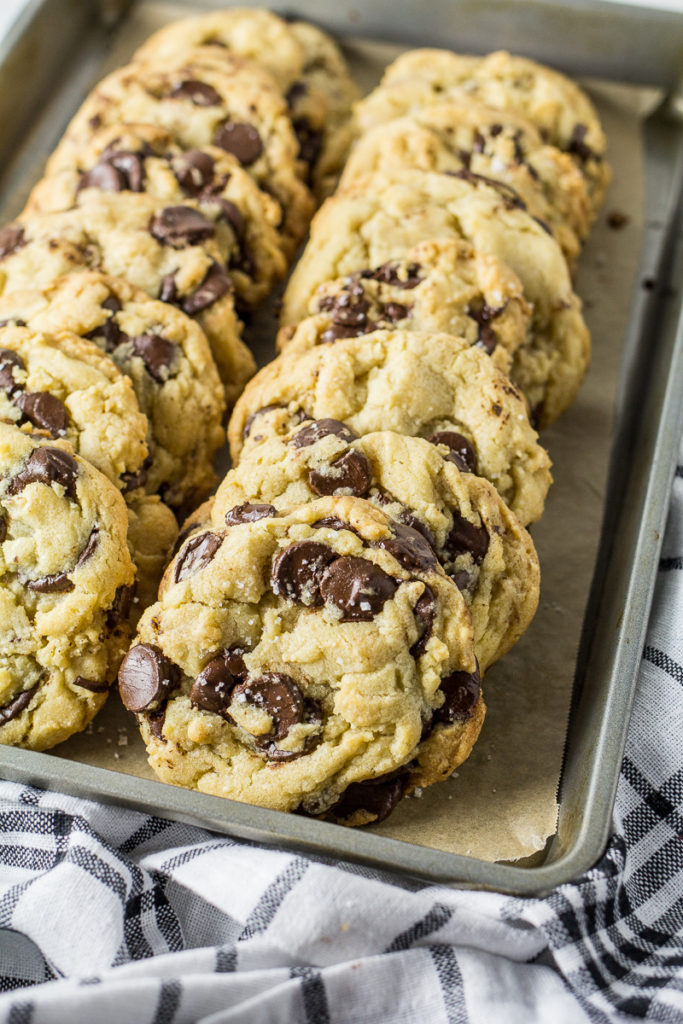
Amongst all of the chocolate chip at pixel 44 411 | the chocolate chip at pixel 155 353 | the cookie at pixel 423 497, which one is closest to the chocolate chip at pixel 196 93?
the chocolate chip at pixel 155 353

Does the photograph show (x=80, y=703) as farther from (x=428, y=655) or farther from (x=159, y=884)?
(x=428, y=655)

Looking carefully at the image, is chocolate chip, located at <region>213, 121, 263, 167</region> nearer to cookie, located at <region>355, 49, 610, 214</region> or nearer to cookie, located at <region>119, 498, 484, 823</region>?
cookie, located at <region>355, 49, 610, 214</region>

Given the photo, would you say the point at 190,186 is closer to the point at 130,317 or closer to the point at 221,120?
the point at 221,120

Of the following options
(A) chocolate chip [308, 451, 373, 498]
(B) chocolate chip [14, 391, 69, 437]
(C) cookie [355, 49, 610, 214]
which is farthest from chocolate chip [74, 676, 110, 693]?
(C) cookie [355, 49, 610, 214]

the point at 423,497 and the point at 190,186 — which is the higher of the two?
the point at 190,186

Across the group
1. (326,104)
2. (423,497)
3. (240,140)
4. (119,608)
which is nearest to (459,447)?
(423,497)

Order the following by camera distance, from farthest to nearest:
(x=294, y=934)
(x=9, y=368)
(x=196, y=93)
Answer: (x=196, y=93), (x=9, y=368), (x=294, y=934)

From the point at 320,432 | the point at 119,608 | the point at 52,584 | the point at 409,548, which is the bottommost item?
the point at 119,608
